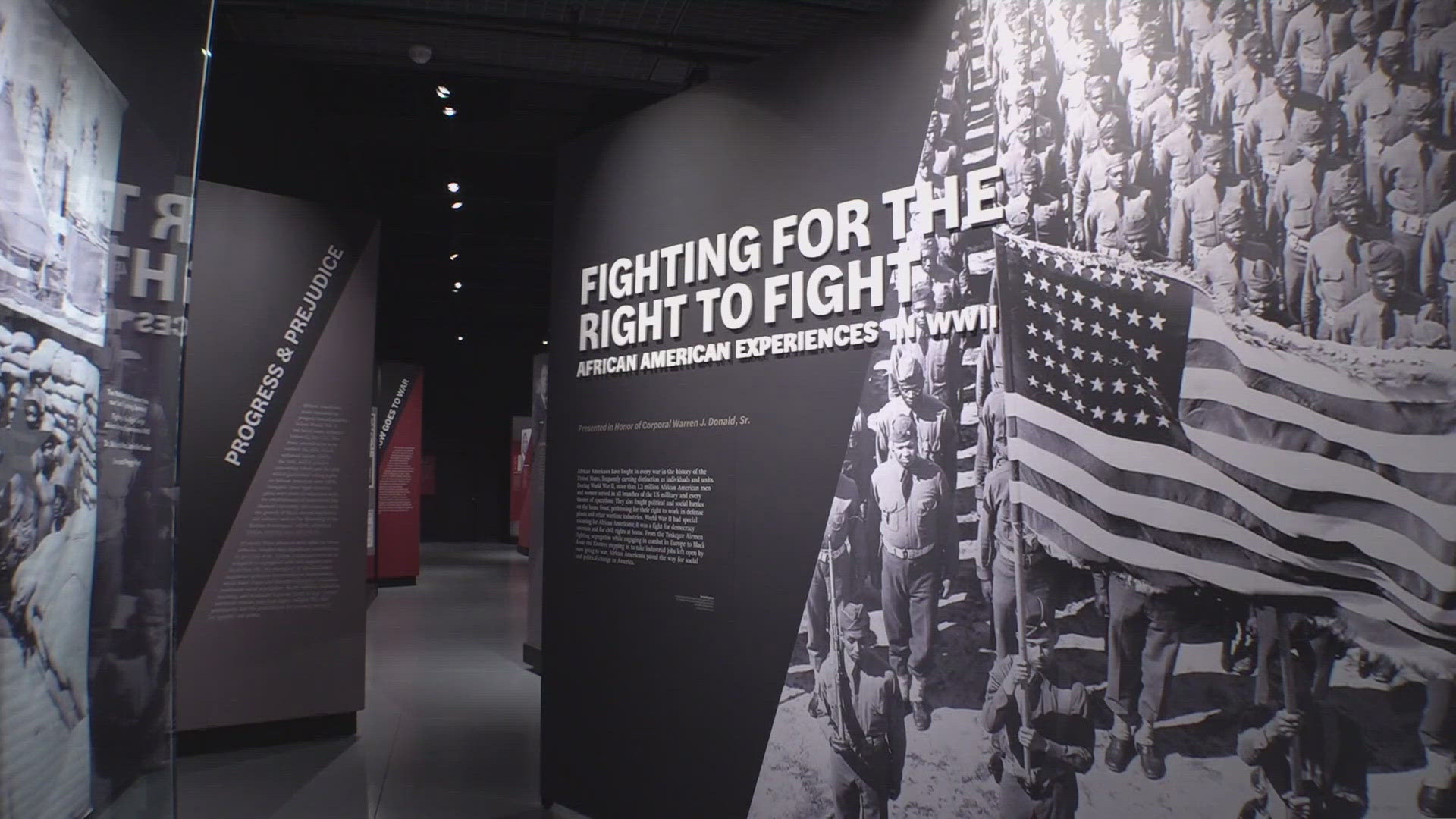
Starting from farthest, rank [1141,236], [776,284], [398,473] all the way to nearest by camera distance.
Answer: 1. [398,473]
2. [776,284]
3. [1141,236]

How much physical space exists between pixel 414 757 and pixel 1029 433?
4113mm

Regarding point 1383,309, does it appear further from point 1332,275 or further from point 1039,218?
point 1039,218

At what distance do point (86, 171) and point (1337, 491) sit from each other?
2664 millimetres

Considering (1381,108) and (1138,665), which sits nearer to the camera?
(1381,108)

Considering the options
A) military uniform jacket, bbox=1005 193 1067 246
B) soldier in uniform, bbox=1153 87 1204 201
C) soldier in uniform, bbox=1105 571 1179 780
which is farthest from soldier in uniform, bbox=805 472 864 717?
soldier in uniform, bbox=1153 87 1204 201

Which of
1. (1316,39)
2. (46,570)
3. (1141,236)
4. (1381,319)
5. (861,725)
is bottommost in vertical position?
(861,725)

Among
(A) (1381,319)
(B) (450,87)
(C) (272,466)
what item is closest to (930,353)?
(A) (1381,319)

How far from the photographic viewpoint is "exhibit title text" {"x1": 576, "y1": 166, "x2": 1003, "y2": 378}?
3.20 meters

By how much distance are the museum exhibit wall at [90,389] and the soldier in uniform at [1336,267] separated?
255 centimetres

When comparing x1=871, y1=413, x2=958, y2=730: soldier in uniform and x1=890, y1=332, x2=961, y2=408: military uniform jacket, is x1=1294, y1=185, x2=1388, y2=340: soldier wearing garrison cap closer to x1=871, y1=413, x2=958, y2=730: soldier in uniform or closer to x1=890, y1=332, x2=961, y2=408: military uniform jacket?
x1=890, y1=332, x2=961, y2=408: military uniform jacket

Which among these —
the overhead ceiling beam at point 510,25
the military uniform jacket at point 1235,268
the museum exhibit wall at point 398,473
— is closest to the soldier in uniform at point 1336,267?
the military uniform jacket at point 1235,268

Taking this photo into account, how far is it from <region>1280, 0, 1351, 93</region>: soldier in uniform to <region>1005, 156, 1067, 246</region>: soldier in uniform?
0.70 m

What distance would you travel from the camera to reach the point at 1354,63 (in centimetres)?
238

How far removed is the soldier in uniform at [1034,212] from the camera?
113 inches
